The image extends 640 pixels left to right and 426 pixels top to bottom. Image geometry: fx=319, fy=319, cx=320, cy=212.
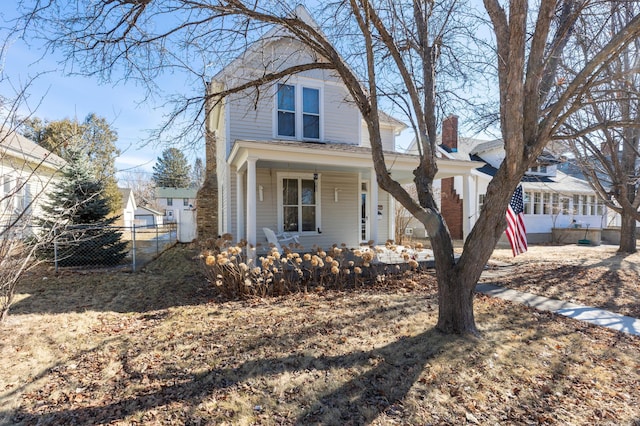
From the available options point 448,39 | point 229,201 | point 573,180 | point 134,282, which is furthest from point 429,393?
point 573,180

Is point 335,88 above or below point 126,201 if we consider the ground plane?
above

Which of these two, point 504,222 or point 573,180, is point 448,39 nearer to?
point 504,222

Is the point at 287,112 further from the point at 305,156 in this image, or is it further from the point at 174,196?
the point at 174,196

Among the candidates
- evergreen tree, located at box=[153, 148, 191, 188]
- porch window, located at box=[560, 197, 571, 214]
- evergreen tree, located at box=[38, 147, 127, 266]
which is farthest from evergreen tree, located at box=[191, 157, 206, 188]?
porch window, located at box=[560, 197, 571, 214]

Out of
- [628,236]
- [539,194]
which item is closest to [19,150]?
[628,236]

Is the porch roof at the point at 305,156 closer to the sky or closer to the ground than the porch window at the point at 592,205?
closer to the sky

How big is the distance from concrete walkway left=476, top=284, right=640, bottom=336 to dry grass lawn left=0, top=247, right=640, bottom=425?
Answer: 0.39 m

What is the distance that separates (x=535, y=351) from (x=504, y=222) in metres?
1.57

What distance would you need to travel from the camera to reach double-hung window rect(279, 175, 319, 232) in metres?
10.1

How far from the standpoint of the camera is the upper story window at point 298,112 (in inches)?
392

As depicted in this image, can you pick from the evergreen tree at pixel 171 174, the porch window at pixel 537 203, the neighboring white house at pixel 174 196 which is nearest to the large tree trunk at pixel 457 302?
the porch window at pixel 537 203

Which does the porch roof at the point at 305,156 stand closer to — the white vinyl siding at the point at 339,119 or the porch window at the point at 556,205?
the white vinyl siding at the point at 339,119

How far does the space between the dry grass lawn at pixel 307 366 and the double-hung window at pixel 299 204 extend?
4.75 m

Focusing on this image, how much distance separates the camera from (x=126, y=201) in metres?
33.8
